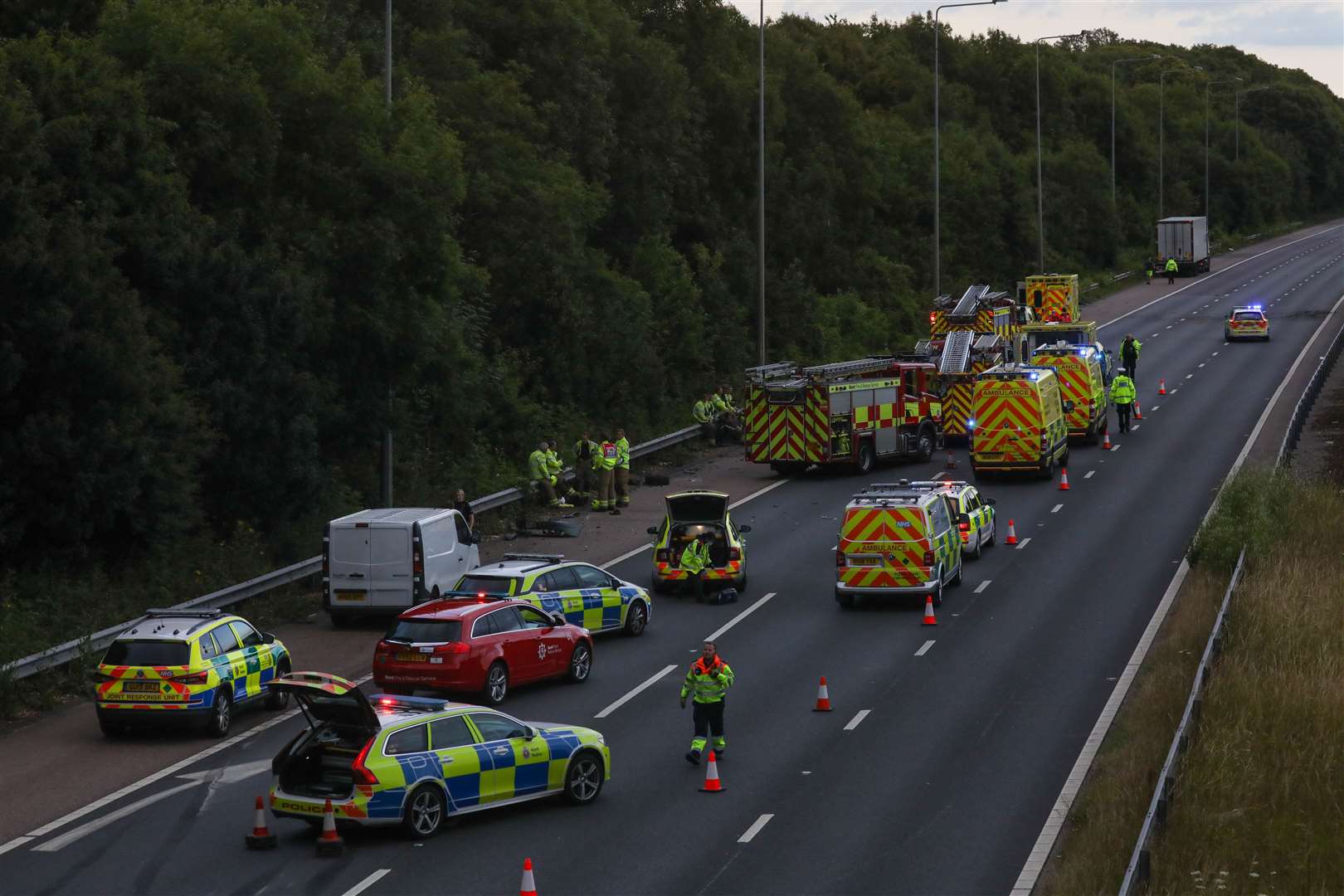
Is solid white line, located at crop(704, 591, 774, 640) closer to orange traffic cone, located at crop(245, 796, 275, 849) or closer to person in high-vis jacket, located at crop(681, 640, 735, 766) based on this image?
person in high-vis jacket, located at crop(681, 640, 735, 766)

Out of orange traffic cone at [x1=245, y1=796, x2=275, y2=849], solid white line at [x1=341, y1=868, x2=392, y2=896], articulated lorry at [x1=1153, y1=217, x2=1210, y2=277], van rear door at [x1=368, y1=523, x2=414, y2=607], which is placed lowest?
solid white line at [x1=341, y1=868, x2=392, y2=896]

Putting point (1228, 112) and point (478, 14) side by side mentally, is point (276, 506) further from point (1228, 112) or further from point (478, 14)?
point (1228, 112)

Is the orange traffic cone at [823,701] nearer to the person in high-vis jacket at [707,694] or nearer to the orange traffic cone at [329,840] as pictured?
the person in high-vis jacket at [707,694]

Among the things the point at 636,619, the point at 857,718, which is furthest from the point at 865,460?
the point at 857,718

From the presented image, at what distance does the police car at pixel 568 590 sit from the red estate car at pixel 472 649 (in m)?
1.15

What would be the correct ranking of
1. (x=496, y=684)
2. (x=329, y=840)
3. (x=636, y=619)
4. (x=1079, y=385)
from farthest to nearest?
(x=1079, y=385) → (x=636, y=619) → (x=496, y=684) → (x=329, y=840)

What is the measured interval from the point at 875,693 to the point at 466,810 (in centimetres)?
812

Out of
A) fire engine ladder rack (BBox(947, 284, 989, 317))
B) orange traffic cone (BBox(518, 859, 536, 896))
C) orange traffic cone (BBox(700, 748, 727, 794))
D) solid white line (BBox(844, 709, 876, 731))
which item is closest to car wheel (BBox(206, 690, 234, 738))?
orange traffic cone (BBox(700, 748, 727, 794))

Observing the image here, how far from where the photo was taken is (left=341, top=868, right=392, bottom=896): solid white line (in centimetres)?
Answer: 1705

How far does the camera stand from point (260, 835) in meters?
18.6

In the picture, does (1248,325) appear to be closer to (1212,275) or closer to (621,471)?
(1212,275)

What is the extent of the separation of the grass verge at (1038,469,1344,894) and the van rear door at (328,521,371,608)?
12.5 m

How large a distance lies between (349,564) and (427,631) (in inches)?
210

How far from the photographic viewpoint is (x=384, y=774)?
1847cm
